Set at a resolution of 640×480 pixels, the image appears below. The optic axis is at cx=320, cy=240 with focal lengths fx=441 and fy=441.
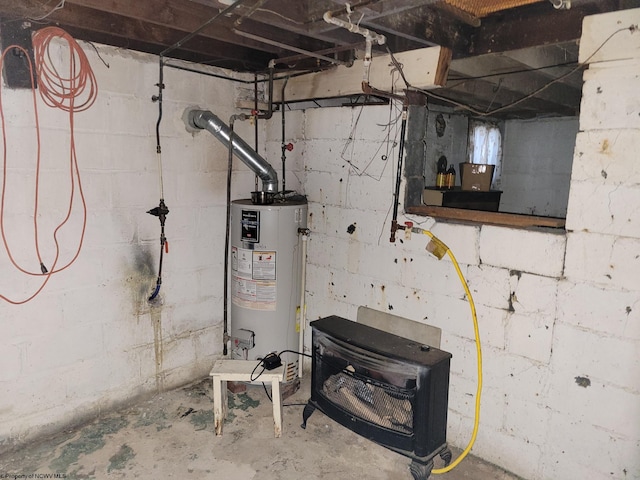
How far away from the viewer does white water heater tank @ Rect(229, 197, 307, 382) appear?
9.00 feet

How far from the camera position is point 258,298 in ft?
9.20

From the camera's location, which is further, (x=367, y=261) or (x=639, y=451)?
(x=367, y=261)

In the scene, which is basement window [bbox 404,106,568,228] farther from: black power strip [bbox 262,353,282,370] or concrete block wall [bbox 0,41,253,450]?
concrete block wall [bbox 0,41,253,450]

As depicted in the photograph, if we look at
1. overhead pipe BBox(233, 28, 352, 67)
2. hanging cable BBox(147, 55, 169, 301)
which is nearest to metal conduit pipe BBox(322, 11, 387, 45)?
overhead pipe BBox(233, 28, 352, 67)

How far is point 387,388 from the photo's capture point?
215cm

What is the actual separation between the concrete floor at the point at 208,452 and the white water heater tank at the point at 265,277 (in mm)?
415

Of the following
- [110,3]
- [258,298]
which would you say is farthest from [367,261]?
[110,3]

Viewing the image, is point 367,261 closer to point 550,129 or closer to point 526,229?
point 526,229

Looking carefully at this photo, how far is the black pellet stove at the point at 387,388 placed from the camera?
6.83ft

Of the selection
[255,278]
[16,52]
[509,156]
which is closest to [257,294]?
[255,278]

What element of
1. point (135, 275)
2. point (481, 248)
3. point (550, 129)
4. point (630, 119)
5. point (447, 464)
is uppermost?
point (550, 129)

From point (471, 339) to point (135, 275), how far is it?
77.9 inches

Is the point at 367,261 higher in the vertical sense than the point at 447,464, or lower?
higher

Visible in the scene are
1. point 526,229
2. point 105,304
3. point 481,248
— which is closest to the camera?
point 526,229
